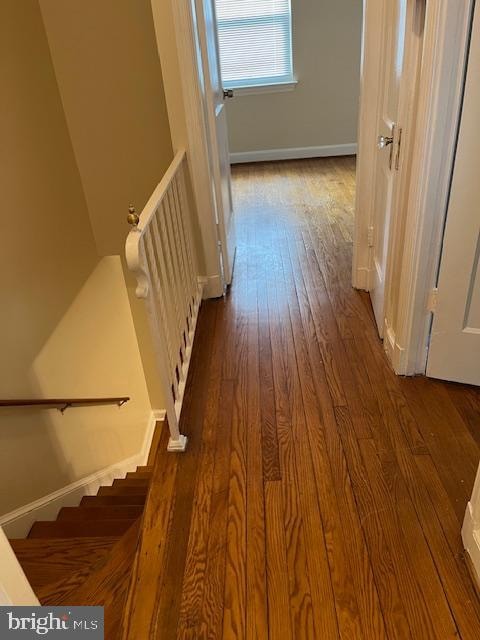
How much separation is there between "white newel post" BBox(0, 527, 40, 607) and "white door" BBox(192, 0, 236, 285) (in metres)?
2.24

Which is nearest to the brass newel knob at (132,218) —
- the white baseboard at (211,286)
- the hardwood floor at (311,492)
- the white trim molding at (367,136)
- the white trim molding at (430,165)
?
the hardwood floor at (311,492)

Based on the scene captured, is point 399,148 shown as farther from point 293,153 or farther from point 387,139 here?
point 293,153

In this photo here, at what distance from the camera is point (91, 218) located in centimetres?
317

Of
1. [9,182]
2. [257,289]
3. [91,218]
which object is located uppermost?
[9,182]

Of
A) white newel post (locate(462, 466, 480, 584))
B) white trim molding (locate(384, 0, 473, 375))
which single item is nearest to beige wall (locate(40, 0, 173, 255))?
white trim molding (locate(384, 0, 473, 375))

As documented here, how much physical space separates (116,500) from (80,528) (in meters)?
0.34

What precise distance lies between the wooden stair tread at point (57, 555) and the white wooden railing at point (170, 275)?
1.52 feet

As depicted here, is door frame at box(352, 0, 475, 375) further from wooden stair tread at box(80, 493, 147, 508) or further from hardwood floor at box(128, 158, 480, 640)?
wooden stair tread at box(80, 493, 147, 508)

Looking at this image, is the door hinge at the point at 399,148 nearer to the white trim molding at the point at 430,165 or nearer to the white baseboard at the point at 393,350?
the white trim molding at the point at 430,165

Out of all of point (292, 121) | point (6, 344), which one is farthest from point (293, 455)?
point (292, 121)

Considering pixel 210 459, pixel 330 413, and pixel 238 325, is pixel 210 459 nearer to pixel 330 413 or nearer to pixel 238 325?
pixel 330 413

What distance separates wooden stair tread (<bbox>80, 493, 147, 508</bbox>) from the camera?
8.20 ft

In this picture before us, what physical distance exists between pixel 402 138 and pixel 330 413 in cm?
116

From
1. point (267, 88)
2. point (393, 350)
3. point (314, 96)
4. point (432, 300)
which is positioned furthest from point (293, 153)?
point (432, 300)
